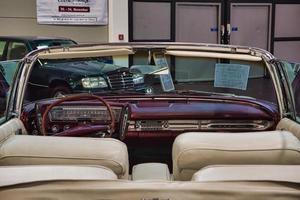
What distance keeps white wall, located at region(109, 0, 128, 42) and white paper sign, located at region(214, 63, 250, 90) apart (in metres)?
8.15

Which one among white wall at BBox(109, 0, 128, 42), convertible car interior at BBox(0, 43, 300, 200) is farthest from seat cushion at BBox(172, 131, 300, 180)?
white wall at BBox(109, 0, 128, 42)

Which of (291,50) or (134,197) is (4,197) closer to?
(134,197)

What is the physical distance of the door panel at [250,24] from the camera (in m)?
13.7

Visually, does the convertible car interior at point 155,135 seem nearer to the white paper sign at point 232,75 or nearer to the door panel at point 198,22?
the white paper sign at point 232,75

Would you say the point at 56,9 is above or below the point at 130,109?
above

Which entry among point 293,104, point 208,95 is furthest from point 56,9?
point 293,104

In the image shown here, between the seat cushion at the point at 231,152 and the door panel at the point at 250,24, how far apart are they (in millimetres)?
11527

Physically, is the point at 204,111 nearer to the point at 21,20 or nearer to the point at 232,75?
the point at 232,75

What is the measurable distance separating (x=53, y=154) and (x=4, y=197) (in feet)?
1.42

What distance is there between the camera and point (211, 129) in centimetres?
375

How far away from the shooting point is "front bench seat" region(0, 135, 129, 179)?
2.12 m

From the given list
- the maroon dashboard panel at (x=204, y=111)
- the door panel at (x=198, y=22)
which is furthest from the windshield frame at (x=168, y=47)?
the door panel at (x=198, y=22)

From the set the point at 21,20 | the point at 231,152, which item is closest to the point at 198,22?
the point at 21,20

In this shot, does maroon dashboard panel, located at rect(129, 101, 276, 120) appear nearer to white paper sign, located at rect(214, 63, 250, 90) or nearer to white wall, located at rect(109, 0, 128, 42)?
white paper sign, located at rect(214, 63, 250, 90)
